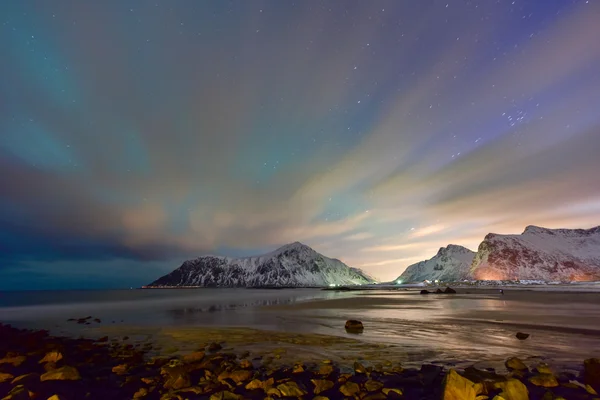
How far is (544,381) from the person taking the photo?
13781 mm

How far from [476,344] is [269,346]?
16.4m

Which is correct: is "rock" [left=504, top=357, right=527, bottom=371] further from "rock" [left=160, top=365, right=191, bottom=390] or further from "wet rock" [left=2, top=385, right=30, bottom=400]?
"wet rock" [left=2, top=385, right=30, bottom=400]

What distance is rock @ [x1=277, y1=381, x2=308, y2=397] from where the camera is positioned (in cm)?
1326

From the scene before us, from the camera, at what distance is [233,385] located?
14578 millimetres

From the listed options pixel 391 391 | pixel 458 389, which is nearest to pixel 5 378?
pixel 391 391

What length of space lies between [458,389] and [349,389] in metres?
4.44

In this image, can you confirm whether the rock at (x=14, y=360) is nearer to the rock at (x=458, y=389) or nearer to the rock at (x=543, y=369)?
the rock at (x=458, y=389)

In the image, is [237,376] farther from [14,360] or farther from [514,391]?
[14,360]

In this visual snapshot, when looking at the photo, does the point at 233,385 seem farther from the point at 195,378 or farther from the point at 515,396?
the point at 515,396

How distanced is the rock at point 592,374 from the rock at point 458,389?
703 cm

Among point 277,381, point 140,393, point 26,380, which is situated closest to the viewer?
point 140,393

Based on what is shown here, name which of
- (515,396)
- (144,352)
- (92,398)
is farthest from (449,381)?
(144,352)

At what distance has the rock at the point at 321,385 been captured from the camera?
13752 millimetres

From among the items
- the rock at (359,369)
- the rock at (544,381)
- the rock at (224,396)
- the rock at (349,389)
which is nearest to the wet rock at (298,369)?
the rock at (359,369)
